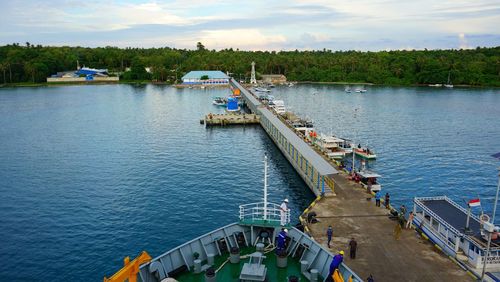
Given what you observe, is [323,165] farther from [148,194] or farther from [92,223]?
[92,223]

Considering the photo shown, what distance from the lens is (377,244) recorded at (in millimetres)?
28172

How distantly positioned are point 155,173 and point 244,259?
3753 cm

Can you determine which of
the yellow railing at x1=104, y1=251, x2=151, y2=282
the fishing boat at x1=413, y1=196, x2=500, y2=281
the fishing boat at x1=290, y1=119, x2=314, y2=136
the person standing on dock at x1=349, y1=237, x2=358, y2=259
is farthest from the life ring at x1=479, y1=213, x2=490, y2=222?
the fishing boat at x1=290, y1=119, x2=314, y2=136

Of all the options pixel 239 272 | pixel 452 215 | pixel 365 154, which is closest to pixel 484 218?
pixel 452 215

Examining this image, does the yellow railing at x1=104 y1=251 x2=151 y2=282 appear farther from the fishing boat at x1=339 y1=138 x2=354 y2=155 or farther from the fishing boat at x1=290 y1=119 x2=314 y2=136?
the fishing boat at x1=290 y1=119 x2=314 y2=136

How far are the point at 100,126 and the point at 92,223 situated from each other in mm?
59299

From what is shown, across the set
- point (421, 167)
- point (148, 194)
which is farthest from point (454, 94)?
point (148, 194)

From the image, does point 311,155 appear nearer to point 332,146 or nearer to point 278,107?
point 332,146

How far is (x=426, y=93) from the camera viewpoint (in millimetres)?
165875

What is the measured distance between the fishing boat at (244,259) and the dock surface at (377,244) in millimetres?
4976

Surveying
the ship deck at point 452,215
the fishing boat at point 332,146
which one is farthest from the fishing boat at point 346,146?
the ship deck at point 452,215

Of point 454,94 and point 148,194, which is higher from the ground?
point 454,94

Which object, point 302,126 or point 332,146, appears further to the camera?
point 302,126

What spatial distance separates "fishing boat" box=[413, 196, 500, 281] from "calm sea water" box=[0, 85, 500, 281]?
15.3 metres
